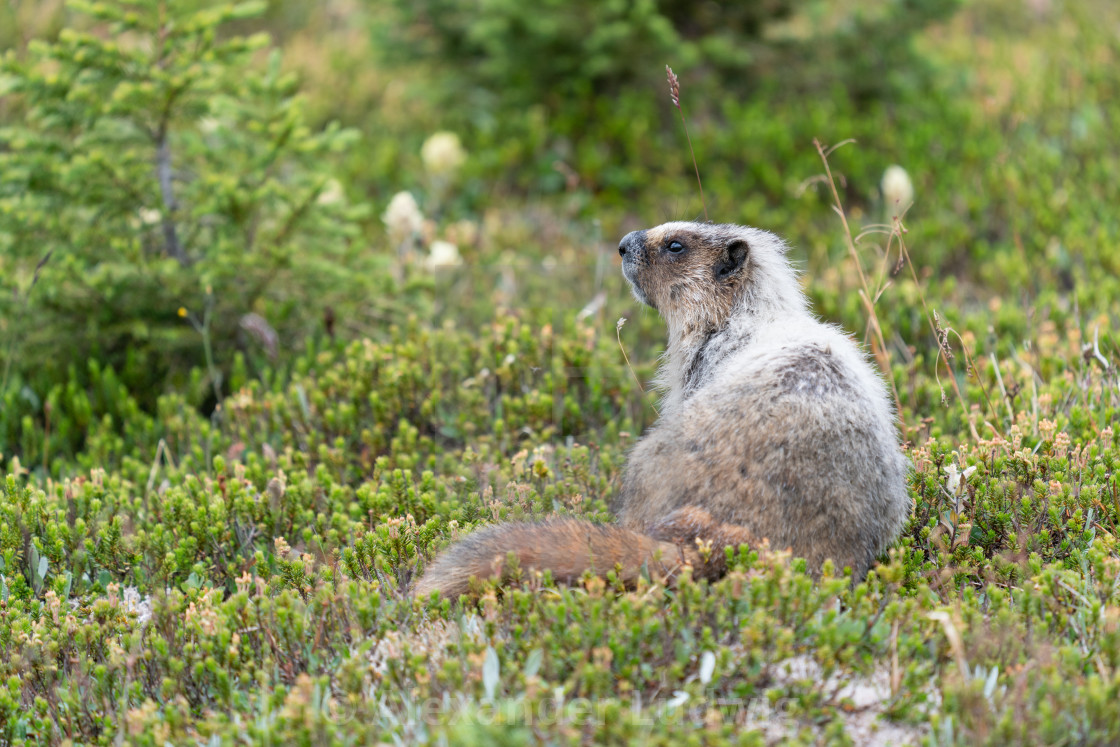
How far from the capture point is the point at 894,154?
408 inches

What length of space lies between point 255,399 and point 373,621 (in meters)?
3.20

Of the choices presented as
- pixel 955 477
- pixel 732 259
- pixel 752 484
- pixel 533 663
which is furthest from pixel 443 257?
pixel 533 663

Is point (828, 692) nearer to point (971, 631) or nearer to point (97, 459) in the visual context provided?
point (971, 631)

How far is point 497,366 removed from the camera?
632 cm

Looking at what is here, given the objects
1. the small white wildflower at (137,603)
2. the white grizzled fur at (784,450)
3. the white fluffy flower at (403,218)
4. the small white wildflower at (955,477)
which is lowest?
the small white wildflower at (137,603)

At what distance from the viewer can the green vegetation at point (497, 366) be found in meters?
3.44

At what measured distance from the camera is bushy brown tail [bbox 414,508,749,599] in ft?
12.2

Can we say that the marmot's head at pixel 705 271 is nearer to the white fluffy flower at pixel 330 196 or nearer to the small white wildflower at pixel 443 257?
the white fluffy flower at pixel 330 196

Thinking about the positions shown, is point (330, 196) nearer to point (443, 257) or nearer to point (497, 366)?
point (443, 257)

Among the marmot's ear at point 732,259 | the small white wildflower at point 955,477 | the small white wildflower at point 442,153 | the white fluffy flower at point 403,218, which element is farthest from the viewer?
the small white wildflower at point 442,153

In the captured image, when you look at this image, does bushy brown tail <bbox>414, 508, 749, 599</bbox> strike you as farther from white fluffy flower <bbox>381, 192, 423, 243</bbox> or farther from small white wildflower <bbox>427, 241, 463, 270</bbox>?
white fluffy flower <bbox>381, 192, 423, 243</bbox>

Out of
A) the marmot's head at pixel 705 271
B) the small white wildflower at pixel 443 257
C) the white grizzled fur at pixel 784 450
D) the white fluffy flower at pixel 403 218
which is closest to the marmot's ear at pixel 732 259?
the marmot's head at pixel 705 271

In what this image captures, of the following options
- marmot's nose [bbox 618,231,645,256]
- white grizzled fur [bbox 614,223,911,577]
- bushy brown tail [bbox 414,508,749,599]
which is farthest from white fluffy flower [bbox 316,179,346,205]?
bushy brown tail [bbox 414,508,749,599]

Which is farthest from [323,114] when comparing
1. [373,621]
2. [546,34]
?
[373,621]
